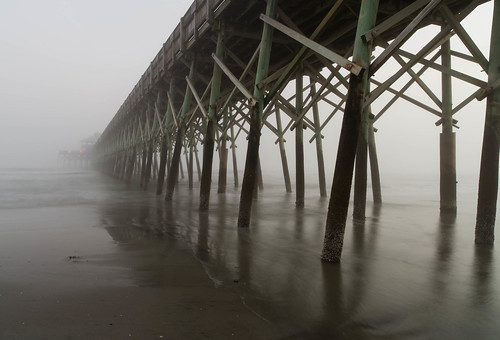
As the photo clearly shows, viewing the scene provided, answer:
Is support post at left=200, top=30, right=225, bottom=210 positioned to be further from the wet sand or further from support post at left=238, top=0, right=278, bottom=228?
the wet sand

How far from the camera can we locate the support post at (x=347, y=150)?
388 cm

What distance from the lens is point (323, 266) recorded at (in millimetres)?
3850

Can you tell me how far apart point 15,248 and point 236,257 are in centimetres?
301

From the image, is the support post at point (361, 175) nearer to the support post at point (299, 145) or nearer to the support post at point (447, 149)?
the support post at point (447, 149)

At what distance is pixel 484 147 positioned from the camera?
Result: 450 centimetres

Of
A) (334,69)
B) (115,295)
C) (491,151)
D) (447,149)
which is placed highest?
(334,69)

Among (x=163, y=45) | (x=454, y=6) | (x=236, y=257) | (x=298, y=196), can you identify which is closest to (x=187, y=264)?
(x=236, y=257)

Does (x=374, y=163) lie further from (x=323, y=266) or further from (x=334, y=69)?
(x=323, y=266)

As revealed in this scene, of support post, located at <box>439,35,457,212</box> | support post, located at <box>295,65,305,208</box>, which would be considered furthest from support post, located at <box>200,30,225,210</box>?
support post, located at <box>439,35,457,212</box>

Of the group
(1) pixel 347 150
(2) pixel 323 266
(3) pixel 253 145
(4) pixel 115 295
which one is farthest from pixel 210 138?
(4) pixel 115 295

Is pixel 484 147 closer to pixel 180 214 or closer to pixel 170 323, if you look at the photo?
pixel 170 323

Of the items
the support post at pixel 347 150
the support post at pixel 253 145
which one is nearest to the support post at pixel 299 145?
the support post at pixel 253 145

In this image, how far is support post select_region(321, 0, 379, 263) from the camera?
388 centimetres

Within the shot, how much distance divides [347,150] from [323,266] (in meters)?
1.38
